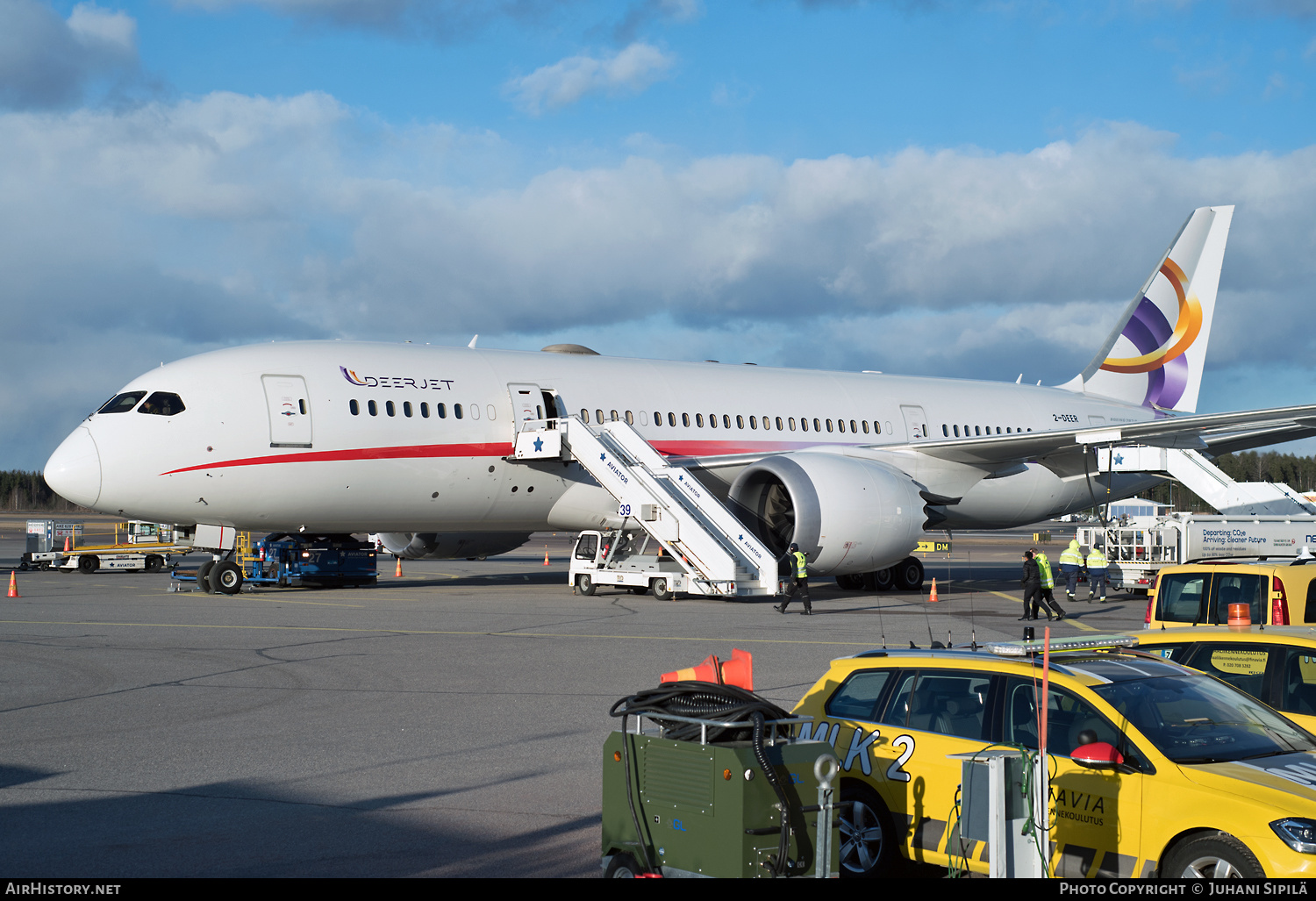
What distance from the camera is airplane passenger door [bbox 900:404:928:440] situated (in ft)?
96.5

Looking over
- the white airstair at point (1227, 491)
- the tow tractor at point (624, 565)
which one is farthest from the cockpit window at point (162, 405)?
the white airstair at point (1227, 491)

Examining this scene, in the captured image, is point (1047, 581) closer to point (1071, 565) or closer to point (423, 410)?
point (1071, 565)

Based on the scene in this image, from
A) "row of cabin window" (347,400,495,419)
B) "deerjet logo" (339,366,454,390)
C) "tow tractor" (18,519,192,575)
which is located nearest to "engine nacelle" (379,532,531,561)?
"row of cabin window" (347,400,495,419)

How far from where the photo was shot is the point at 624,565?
24594 mm

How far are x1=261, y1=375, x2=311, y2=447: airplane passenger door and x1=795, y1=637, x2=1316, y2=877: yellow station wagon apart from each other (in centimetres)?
1523

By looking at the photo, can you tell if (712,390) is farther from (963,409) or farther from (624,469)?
(963,409)

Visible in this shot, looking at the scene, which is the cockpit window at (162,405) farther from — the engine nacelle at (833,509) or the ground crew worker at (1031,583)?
the ground crew worker at (1031,583)

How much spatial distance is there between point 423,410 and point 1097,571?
48.8 feet

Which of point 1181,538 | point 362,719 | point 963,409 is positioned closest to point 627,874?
point 362,719

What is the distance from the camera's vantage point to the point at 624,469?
2266 cm

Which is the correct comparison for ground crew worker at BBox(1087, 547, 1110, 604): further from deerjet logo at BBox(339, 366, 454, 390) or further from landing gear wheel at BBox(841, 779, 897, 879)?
landing gear wheel at BBox(841, 779, 897, 879)

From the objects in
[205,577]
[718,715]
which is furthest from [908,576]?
[718,715]

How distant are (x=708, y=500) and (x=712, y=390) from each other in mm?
4556

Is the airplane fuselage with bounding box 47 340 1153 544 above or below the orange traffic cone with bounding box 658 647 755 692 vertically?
above
